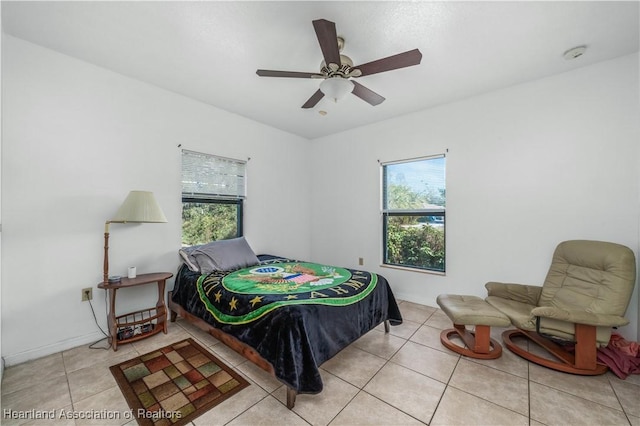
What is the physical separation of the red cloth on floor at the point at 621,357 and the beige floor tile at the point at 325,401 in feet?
6.62

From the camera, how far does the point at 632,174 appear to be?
2.33 meters

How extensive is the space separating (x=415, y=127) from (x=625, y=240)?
2422 millimetres

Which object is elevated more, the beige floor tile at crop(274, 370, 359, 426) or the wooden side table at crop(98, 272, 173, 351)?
the wooden side table at crop(98, 272, 173, 351)

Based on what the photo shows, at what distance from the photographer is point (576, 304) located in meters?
2.20

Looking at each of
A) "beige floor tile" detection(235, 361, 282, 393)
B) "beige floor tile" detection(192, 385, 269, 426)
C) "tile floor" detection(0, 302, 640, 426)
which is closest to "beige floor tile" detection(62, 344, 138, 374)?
"tile floor" detection(0, 302, 640, 426)

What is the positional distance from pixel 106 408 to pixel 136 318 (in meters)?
1.27

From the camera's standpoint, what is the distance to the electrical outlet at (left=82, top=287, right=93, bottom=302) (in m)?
2.45

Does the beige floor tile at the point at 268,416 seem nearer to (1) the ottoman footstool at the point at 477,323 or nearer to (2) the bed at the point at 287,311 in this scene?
(2) the bed at the point at 287,311

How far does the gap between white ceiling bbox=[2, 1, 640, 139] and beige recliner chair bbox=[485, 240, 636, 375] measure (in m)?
1.79

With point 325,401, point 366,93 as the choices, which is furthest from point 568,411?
point 366,93

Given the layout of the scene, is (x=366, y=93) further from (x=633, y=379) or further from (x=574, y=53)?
(x=633, y=379)

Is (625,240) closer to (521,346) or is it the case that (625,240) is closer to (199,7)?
(521,346)

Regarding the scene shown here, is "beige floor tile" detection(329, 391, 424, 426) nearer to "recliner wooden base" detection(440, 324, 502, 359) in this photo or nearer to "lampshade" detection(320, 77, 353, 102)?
"recliner wooden base" detection(440, 324, 502, 359)

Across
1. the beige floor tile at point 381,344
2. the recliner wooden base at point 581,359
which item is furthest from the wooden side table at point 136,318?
the recliner wooden base at point 581,359
